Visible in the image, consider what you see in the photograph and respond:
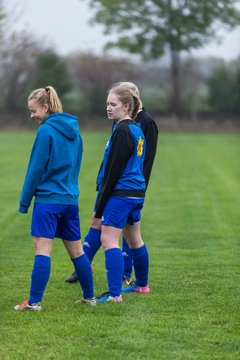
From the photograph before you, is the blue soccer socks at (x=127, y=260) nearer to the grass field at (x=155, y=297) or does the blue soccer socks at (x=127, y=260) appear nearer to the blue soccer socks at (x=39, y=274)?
the grass field at (x=155, y=297)

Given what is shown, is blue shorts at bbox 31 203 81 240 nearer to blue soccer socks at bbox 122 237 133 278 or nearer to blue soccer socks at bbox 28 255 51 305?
blue soccer socks at bbox 28 255 51 305

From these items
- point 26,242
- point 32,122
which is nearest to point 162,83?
point 32,122

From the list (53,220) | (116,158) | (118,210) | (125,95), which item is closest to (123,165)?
(116,158)

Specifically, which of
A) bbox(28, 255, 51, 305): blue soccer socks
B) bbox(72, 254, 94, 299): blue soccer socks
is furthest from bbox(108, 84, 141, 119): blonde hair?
bbox(28, 255, 51, 305): blue soccer socks

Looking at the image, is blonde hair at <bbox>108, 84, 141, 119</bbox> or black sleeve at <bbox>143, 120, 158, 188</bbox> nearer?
blonde hair at <bbox>108, 84, 141, 119</bbox>

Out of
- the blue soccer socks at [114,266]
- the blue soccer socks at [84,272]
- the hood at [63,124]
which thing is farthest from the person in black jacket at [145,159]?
the blue soccer socks at [84,272]

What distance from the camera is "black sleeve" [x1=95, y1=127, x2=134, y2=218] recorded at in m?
6.48

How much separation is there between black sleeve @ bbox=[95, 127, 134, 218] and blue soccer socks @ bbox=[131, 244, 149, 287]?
70cm

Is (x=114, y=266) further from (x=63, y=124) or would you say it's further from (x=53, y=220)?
(x=63, y=124)

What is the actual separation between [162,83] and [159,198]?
3828 centimetres

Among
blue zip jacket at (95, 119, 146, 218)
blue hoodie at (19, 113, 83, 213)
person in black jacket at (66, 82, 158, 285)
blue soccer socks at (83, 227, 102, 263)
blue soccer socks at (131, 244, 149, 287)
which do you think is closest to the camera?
blue hoodie at (19, 113, 83, 213)

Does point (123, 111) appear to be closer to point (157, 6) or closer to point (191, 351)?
point (191, 351)

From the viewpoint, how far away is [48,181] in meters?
6.34

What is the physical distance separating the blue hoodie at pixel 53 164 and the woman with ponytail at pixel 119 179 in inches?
12.9
